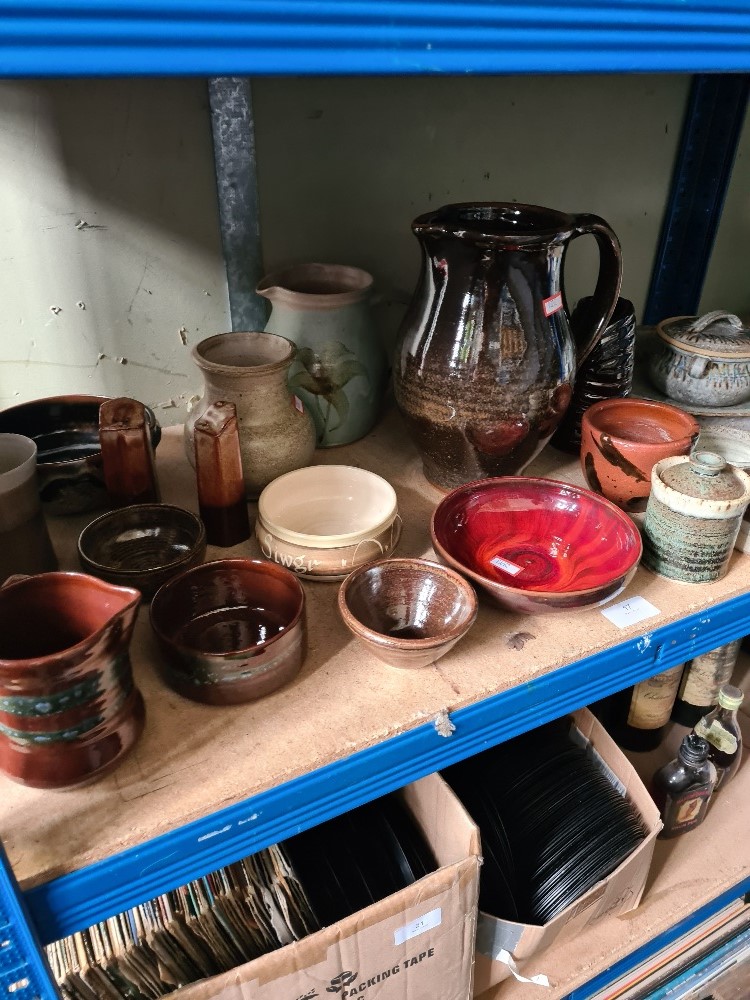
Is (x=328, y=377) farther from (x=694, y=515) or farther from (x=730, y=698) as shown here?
(x=730, y=698)

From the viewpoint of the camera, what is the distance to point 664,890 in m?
1.03

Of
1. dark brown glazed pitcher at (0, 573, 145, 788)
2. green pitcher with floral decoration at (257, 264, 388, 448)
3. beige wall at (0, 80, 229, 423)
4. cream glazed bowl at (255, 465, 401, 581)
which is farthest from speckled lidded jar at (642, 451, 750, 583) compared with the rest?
beige wall at (0, 80, 229, 423)

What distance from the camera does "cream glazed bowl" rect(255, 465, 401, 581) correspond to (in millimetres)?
780

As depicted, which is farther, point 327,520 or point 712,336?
point 712,336

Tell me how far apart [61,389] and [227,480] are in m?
0.38

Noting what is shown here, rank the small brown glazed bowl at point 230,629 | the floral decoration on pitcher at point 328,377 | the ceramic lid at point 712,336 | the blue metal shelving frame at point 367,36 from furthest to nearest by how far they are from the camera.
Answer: the ceramic lid at point 712,336 < the floral decoration on pitcher at point 328,377 < the small brown glazed bowl at point 230,629 < the blue metal shelving frame at point 367,36

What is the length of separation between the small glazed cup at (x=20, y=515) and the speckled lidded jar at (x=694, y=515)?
2.07 feet

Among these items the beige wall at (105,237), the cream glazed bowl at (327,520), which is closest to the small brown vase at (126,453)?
the cream glazed bowl at (327,520)

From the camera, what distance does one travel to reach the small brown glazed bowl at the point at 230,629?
641 mm

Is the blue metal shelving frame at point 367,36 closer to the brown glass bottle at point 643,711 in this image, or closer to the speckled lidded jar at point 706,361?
the speckled lidded jar at point 706,361

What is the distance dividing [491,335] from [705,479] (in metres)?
0.27

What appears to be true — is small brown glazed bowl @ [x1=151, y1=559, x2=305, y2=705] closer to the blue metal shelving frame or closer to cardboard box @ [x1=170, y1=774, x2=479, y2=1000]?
cardboard box @ [x1=170, y1=774, x2=479, y2=1000]

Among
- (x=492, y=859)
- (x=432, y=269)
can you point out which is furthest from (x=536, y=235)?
(x=492, y=859)

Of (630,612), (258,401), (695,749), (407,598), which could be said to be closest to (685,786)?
(695,749)
